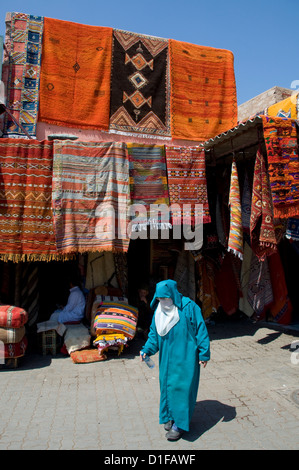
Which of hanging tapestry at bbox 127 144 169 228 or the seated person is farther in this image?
the seated person

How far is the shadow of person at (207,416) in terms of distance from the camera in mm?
3096

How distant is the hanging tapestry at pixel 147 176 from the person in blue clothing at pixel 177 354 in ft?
7.68

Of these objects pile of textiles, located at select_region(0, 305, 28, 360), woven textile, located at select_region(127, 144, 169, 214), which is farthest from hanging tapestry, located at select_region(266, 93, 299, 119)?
pile of textiles, located at select_region(0, 305, 28, 360)

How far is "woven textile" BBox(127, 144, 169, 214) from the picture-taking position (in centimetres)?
536

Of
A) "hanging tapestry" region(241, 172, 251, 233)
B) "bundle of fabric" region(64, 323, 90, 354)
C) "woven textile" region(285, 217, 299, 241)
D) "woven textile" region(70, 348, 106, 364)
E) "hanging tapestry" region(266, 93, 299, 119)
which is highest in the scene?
"hanging tapestry" region(266, 93, 299, 119)

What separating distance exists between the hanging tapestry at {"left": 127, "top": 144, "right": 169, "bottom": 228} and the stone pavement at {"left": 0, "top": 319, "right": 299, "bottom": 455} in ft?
7.59

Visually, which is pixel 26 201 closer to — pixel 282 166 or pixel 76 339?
pixel 76 339

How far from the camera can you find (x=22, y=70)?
5.82m

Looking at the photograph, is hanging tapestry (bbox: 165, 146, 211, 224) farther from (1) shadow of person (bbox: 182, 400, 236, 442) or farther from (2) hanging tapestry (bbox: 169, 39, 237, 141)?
(1) shadow of person (bbox: 182, 400, 236, 442)

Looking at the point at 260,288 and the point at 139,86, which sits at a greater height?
the point at 139,86

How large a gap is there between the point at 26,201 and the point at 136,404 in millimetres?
3082

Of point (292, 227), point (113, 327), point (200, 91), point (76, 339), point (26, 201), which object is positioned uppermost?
point (200, 91)

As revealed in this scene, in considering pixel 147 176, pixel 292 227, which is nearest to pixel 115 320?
pixel 147 176
